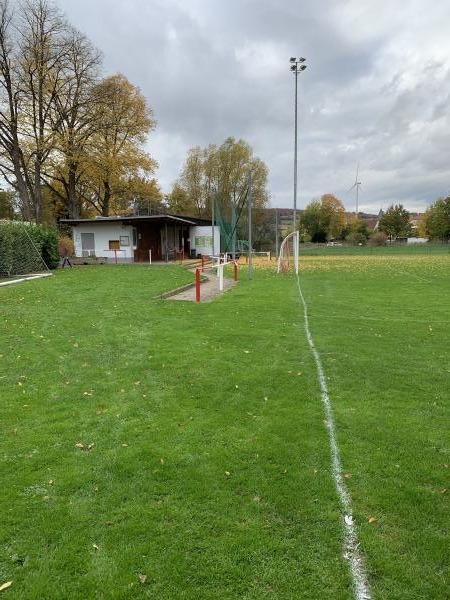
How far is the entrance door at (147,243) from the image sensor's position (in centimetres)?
3138

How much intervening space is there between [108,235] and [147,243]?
2.79 m

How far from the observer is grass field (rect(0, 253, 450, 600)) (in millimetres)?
2496

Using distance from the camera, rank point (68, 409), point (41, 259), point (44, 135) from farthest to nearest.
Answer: point (44, 135), point (41, 259), point (68, 409)

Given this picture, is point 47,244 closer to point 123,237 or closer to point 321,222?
point 123,237

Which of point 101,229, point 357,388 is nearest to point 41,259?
point 101,229

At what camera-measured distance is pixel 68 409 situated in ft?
15.5

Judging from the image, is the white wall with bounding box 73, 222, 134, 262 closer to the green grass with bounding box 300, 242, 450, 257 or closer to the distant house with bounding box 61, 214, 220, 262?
the distant house with bounding box 61, 214, 220, 262

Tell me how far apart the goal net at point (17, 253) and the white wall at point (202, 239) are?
50.4ft

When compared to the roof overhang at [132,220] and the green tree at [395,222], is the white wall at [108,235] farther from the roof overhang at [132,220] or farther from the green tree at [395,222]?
the green tree at [395,222]

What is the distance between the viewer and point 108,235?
30.7 metres

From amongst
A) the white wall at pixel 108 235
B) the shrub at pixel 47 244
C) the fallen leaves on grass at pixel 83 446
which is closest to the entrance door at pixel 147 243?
the white wall at pixel 108 235

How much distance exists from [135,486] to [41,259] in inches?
841

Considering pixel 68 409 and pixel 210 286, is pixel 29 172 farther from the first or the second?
pixel 68 409

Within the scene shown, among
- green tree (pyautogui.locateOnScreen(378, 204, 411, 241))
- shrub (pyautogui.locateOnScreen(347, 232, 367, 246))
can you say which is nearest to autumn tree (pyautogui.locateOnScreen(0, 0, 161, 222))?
shrub (pyautogui.locateOnScreen(347, 232, 367, 246))
